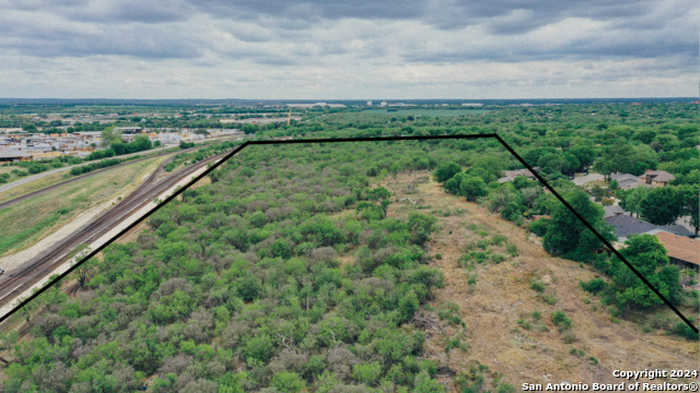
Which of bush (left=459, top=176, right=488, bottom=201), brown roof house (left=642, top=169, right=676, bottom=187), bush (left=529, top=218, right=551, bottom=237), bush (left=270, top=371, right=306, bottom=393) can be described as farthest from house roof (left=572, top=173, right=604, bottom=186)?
bush (left=270, top=371, right=306, bottom=393)

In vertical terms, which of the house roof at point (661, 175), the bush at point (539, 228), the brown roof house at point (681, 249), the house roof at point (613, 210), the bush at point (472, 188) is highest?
the bush at point (472, 188)

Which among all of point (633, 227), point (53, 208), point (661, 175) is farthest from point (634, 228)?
point (53, 208)

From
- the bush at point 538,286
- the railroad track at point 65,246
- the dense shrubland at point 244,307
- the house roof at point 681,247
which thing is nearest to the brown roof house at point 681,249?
the house roof at point 681,247

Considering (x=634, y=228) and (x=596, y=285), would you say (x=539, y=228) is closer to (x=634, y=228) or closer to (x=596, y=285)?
(x=596, y=285)

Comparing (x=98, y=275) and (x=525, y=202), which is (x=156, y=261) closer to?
(x=98, y=275)

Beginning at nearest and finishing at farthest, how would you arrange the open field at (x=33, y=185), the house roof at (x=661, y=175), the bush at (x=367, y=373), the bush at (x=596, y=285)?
the bush at (x=367, y=373), the bush at (x=596, y=285), the open field at (x=33, y=185), the house roof at (x=661, y=175)

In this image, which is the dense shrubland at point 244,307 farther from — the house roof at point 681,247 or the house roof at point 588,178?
the house roof at point 588,178

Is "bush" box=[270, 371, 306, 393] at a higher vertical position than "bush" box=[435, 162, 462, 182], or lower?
lower

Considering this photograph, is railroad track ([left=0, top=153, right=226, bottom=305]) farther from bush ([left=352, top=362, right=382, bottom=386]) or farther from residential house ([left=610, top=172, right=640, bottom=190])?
residential house ([left=610, top=172, right=640, bottom=190])
